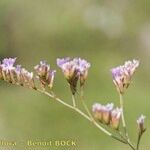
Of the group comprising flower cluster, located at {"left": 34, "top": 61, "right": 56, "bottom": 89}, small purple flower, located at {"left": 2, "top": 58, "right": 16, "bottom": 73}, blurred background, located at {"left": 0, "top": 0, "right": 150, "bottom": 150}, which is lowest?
flower cluster, located at {"left": 34, "top": 61, "right": 56, "bottom": 89}

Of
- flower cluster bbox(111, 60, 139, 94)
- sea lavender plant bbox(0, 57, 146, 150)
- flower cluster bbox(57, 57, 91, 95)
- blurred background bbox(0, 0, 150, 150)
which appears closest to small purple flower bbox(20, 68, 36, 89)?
sea lavender plant bbox(0, 57, 146, 150)

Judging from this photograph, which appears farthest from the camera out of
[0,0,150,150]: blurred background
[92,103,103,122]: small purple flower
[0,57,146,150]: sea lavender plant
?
[0,0,150,150]: blurred background

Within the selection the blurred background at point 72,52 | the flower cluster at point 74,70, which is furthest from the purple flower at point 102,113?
the blurred background at point 72,52

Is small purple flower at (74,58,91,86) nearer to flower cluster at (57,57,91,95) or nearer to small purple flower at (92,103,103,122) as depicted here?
flower cluster at (57,57,91,95)

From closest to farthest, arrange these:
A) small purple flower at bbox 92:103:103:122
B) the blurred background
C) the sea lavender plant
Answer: small purple flower at bbox 92:103:103:122, the sea lavender plant, the blurred background

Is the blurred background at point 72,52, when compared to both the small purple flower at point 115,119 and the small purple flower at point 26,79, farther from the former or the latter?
the small purple flower at point 115,119

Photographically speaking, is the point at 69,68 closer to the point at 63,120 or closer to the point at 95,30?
the point at 63,120
